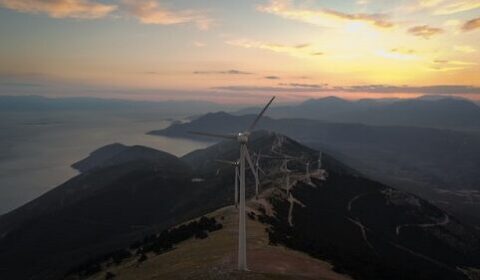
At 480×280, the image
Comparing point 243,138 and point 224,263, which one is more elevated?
Answer: point 243,138

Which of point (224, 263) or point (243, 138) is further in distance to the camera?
point (224, 263)

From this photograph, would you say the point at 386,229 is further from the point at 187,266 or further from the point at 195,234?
the point at 187,266

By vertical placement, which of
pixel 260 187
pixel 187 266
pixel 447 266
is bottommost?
pixel 447 266

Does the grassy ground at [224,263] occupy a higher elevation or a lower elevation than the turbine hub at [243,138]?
lower

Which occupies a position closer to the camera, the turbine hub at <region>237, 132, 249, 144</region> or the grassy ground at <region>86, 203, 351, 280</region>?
the grassy ground at <region>86, 203, 351, 280</region>

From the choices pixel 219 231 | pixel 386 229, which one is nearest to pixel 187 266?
pixel 219 231

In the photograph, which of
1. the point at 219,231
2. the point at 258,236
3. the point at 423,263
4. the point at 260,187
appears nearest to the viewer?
the point at 258,236

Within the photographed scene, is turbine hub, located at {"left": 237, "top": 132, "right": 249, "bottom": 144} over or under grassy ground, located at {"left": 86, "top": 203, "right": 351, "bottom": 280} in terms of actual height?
over

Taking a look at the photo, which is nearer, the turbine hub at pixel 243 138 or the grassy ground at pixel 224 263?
the grassy ground at pixel 224 263
